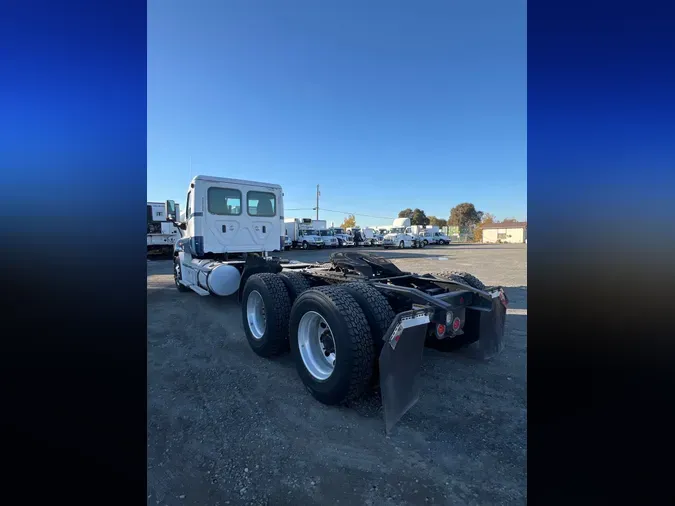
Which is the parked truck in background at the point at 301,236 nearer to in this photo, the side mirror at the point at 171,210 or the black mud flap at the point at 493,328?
the side mirror at the point at 171,210

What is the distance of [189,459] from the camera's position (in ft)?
8.38

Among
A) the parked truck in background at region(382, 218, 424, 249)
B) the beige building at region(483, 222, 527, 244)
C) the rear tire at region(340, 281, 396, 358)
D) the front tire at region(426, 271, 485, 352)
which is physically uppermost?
the beige building at region(483, 222, 527, 244)

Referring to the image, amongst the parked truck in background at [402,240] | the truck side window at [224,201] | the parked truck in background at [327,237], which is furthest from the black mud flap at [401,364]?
the parked truck in background at [402,240]

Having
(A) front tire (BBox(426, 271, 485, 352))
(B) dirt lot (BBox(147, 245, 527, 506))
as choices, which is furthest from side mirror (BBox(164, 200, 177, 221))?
(A) front tire (BBox(426, 271, 485, 352))

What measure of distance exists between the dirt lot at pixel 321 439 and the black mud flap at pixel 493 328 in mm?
200

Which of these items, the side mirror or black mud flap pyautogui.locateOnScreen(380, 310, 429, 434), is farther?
the side mirror

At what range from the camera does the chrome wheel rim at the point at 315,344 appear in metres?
3.64

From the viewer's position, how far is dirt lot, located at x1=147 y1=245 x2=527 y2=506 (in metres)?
2.22

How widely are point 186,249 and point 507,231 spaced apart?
5976cm

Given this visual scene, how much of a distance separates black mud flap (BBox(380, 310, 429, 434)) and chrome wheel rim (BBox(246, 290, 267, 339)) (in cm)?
243

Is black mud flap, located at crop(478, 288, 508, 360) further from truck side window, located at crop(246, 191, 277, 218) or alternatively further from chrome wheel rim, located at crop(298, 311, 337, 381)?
truck side window, located at crop(246, 191, 277, 218)

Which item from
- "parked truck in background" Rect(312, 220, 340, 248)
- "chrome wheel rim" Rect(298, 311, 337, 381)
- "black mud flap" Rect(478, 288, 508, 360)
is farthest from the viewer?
"parked truck in background" Rect(312, 220, 340, 248)
